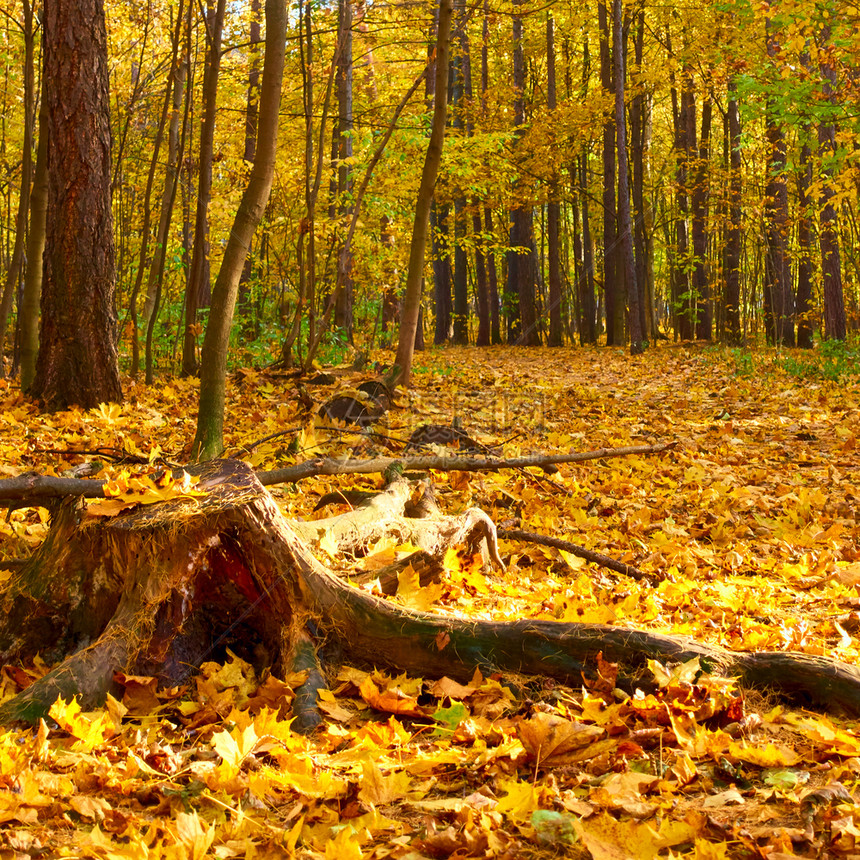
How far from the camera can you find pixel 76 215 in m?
6.96

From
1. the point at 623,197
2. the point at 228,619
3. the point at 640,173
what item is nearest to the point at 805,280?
the point at 623,197

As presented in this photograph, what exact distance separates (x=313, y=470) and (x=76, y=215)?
4.63 metres

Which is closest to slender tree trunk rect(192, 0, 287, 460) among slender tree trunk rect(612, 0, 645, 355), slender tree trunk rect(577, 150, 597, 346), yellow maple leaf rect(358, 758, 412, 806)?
yellow maple leaf rect(358, 758, 412, 806)

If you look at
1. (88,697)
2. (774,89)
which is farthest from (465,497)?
(774,89)

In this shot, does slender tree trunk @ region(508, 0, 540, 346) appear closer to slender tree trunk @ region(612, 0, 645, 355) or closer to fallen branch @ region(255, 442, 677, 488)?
slender tree trunk @ region(612, 0, 645, 355)

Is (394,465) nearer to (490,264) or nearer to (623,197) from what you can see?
(623,197)

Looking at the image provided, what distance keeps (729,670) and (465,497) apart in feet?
9.98

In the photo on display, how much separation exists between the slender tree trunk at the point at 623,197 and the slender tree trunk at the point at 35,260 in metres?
12.1

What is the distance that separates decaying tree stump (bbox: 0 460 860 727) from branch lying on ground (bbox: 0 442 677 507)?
0.19 metres

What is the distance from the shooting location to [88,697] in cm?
233

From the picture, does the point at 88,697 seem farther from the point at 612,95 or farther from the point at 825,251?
the point at 612,95

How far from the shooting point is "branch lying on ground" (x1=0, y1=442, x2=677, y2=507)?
2986mm

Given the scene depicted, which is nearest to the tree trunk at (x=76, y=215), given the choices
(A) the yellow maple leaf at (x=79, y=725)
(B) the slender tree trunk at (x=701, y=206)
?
(A) the yellow maple leaf at (x=79, y=725)

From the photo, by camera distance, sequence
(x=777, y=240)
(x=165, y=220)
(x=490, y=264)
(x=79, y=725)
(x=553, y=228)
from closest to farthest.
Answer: (x=79, y=725) < (x=165, y=220) < (x=777, y=240) < (x=553, y=228) < (x=490, y=264)
